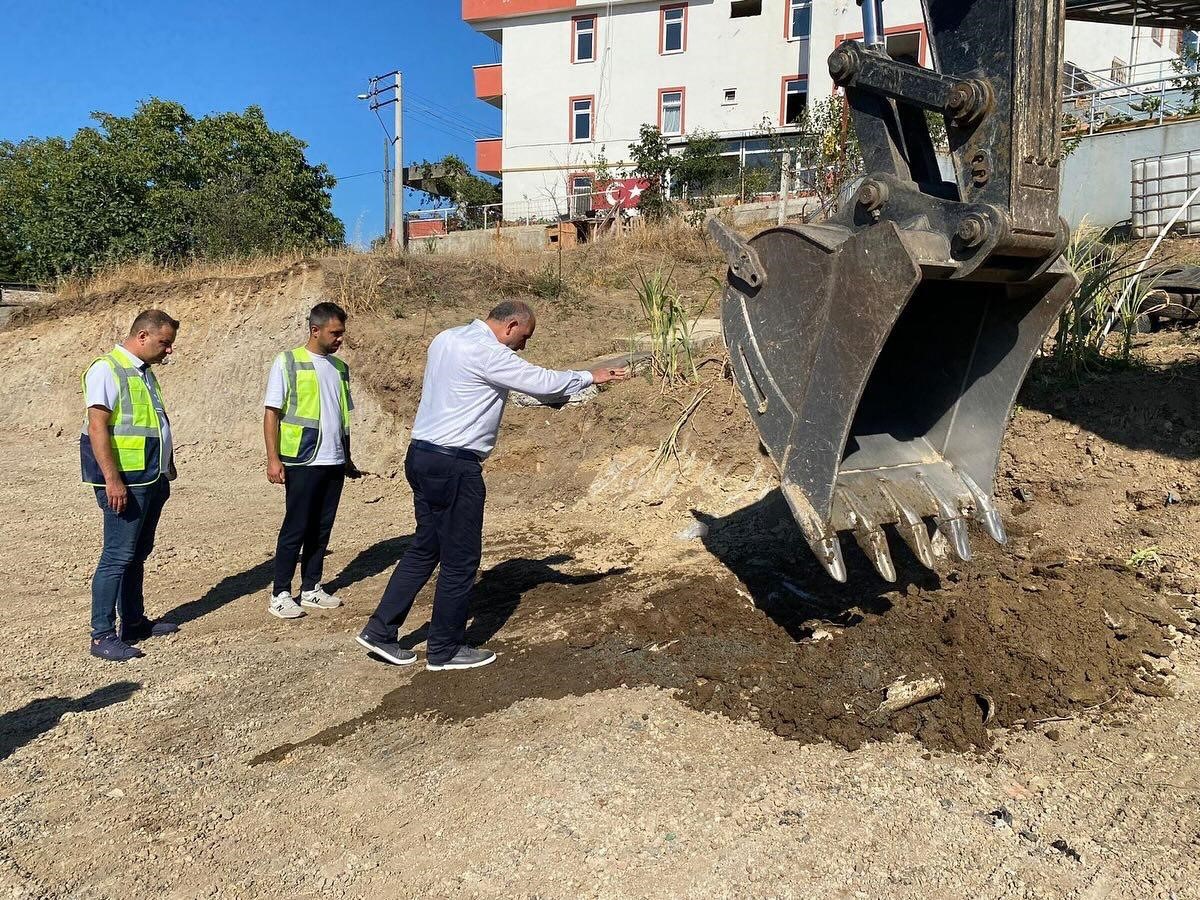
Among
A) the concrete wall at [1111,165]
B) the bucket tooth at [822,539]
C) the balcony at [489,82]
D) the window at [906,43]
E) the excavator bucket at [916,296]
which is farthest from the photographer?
the balcony at [489,82]

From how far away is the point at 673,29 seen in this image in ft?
101

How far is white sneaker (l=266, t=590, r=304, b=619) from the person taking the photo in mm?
5160

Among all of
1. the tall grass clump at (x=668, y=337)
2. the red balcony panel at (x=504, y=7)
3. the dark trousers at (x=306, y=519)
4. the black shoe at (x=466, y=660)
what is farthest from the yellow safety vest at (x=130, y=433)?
the red balcony panel at (x=504, y=7)

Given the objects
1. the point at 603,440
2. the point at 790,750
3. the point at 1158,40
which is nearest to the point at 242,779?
the point at 790,750

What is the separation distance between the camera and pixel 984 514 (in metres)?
3.63

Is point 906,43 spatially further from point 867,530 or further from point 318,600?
point 867,530

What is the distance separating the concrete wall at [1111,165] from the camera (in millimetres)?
12836

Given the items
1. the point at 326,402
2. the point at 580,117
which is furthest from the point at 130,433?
the point at 580,117

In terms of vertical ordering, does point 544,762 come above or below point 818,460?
below

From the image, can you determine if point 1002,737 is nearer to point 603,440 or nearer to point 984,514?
point 984,514

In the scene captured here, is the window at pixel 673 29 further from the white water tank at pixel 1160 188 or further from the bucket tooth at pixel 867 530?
the bucket tooth at pixel 867 530

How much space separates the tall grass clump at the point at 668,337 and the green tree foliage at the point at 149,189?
13566mm

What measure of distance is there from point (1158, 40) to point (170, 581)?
33.9m

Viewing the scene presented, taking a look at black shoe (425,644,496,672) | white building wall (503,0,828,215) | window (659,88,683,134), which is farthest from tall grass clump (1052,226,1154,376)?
window (659,88,683,134)
